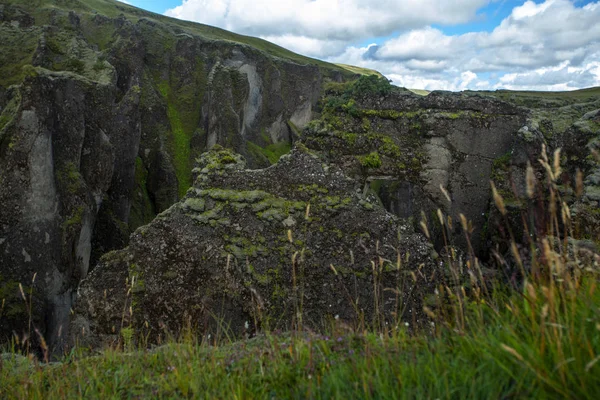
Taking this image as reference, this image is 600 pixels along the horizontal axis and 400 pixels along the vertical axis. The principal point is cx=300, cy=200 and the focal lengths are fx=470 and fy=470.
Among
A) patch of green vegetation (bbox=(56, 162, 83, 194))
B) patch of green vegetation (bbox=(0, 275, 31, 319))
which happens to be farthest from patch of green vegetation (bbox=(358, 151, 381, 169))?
patch of green vegetation (bbox=(0, 275, 31, 319))

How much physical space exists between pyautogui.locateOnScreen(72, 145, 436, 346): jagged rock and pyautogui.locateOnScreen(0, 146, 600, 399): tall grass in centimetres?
279

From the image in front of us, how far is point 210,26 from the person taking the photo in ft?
281

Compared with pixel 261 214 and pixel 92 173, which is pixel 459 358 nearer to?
pixel 261 214

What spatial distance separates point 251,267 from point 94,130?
1374 cm

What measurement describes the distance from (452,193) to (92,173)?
13524 mm

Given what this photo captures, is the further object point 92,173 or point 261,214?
point 92,173

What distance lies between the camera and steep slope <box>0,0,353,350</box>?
14641mm

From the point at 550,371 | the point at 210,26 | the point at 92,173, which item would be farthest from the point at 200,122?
the point at 210,26

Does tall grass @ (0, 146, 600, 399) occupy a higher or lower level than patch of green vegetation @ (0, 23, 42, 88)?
lower

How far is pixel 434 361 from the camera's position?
286 centimetres

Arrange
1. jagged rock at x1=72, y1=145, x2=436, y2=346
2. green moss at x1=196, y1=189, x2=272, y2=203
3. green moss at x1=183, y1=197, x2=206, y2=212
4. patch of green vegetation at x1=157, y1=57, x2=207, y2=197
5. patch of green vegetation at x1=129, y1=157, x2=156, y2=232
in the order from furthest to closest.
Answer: patch of green vegetation at x1=157, y1=57, x2=207, y2=197 → patch of green vegetation at x1=129, y1=157, x2=156, y2=232 → green moss at x1=196, y1=189, x2=272, y2=203 → green moss at x1=183, y1=197, x2=206, y2=212 → jagged rock at x1=72, y1=145, x2=436, y2=346

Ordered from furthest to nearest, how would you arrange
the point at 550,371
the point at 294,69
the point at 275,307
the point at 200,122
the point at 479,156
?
the point at 294,69, the point at 200,122, the point at 479,156, the point at 275,307, the point at 550,371

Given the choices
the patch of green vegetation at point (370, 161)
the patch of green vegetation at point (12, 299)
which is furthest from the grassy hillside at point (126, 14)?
the patch of green vegetation at point (370, 161)

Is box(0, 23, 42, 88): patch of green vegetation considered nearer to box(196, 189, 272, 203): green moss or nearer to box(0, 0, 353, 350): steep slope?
box(0, 0, 353, 350): steep slope
